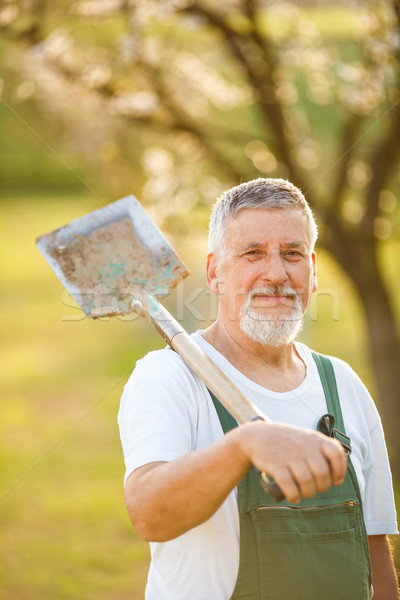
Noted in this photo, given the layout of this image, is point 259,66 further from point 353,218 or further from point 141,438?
point 141,438

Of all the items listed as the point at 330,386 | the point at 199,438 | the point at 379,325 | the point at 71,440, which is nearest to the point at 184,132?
the point at 379,325

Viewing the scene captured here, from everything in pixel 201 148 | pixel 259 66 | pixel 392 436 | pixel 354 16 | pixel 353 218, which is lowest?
pixel 392 436

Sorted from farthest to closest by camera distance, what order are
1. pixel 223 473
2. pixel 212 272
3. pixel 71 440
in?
pixel 71 440, pixel 212 272, pixel 223 473

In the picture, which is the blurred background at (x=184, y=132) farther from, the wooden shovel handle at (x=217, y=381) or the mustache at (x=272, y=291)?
the wooden shovel handle at (x=217, y=381)

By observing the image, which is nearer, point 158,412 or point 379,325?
point 158,412

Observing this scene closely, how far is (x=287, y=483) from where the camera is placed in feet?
4.44

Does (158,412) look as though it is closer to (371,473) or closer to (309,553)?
(309,553)

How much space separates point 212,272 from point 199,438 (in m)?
0.61

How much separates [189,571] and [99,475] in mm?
5724

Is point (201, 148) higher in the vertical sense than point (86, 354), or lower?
lower

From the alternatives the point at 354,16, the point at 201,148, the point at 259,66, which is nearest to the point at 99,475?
the point at 201,148

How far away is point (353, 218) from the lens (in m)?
5.60

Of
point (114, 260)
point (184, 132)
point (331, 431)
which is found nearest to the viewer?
point (331, 431)

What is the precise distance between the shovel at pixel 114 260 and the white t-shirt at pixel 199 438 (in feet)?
1.98
